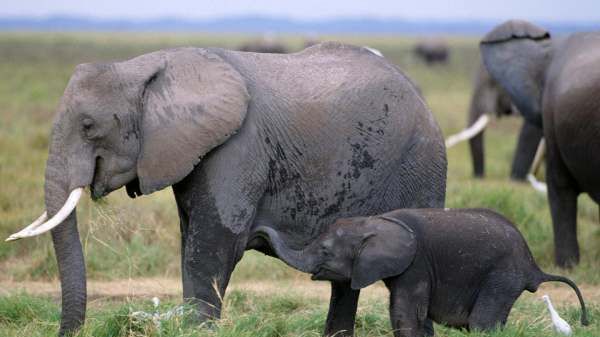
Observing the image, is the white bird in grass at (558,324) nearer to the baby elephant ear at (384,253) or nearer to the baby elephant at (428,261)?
the baby elephant at (428,261)

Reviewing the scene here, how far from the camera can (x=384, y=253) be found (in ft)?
17.1

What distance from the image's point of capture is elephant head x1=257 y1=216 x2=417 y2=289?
17.1 feet

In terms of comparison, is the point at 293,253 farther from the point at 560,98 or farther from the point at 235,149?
the point at 560,98

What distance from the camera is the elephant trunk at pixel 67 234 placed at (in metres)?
5.16

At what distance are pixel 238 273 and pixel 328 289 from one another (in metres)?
0.71

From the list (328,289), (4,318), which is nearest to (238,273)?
(328,289)

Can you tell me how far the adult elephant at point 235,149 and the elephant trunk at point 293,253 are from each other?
12 centimetres

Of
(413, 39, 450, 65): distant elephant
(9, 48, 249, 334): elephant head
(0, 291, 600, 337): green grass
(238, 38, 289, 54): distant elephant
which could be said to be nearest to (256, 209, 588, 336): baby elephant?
(0, 291, 600, 337): green grass

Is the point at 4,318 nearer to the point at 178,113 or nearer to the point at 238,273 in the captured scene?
the point at 178,113

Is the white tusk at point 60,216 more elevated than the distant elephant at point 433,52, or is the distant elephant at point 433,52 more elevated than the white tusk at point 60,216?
the white tusk at point 60,216

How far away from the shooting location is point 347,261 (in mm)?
5301

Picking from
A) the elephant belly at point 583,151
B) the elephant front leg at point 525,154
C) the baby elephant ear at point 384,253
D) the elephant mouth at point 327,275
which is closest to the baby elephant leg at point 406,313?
the baby elephant ear at point 384,253

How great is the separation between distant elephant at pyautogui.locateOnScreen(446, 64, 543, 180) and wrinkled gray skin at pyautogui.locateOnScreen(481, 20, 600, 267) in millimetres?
3581

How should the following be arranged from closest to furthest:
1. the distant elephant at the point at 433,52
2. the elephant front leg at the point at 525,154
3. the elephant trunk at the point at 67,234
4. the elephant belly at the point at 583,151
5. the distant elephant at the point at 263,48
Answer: the elephant trunk at the point at 67,234 < the elephant belly at the point at 583,151 < the elephant front leg at the point at 525,154 < the distant elephant at the point at 263,48 < the distant elephant at the point at 433,52
